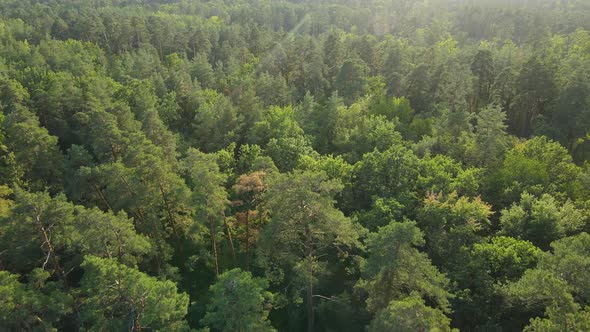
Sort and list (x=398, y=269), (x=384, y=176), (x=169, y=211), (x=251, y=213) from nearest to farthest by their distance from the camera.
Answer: (x=398, y=269)
(x=251, y=213)
(x=169, y=211)
(x=384, y=176)

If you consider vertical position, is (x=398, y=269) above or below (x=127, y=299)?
above

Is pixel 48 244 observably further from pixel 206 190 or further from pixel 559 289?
pixel 559 289

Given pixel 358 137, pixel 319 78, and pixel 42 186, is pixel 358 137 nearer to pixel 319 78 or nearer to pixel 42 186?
pixel 319 78

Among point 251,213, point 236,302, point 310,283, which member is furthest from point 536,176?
point 236,302

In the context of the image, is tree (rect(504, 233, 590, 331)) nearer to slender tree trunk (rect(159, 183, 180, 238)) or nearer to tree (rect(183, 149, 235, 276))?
tree (rect(183, 149, 235, 276))

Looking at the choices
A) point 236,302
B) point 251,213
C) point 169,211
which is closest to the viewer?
point 236,302

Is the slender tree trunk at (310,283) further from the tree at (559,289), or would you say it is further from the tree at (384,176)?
the tree at (559,289)

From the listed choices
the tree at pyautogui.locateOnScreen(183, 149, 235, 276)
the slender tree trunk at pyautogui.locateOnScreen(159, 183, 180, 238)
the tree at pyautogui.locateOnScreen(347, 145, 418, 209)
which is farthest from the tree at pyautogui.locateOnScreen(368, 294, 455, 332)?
the slender tree trunk at pyautogui.locateOnScreen(159, 183, 180, 238)
